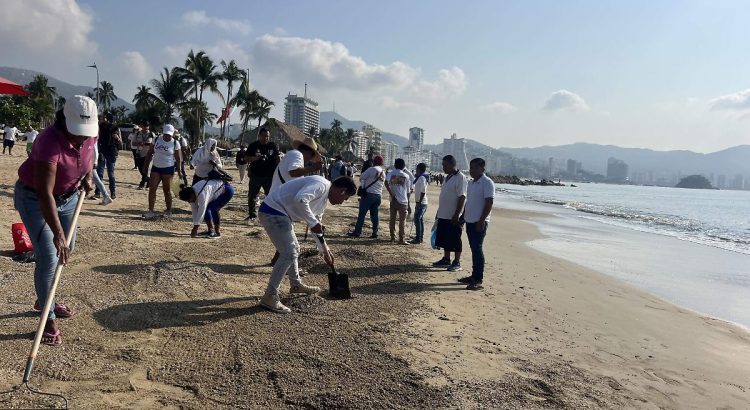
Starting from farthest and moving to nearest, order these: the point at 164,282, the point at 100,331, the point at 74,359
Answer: the point at 164,282
the point at 100,331
the point at 74,359

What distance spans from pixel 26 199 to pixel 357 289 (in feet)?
11.9

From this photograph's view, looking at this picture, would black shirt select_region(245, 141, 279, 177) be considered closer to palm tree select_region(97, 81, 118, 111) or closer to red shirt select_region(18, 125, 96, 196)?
red shirt select_region(18, 125, 96, 196)

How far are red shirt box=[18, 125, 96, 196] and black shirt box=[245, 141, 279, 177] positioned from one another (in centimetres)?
517

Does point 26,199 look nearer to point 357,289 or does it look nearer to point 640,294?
point 357,289

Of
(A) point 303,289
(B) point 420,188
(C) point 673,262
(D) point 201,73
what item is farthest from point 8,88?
(D) point 201,73

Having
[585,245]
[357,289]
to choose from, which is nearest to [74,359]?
[357,289]

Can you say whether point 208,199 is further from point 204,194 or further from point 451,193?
point 451,193

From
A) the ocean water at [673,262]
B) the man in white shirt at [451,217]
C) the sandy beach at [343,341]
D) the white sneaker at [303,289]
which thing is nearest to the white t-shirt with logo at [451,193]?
the man in white shirt at [451,217]

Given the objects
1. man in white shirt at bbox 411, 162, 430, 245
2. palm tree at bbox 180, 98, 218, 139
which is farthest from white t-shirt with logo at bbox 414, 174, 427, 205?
palm tree at bbox 180, 98, 218, 139

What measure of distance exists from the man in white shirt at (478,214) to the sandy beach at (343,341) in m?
0.30

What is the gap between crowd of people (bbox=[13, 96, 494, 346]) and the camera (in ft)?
10.5

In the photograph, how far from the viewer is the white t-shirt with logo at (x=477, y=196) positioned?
6.49 meters

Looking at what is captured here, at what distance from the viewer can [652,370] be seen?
170 inches

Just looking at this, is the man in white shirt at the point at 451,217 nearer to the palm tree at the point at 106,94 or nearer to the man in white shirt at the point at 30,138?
the man in white shirt at the point at 30,138
